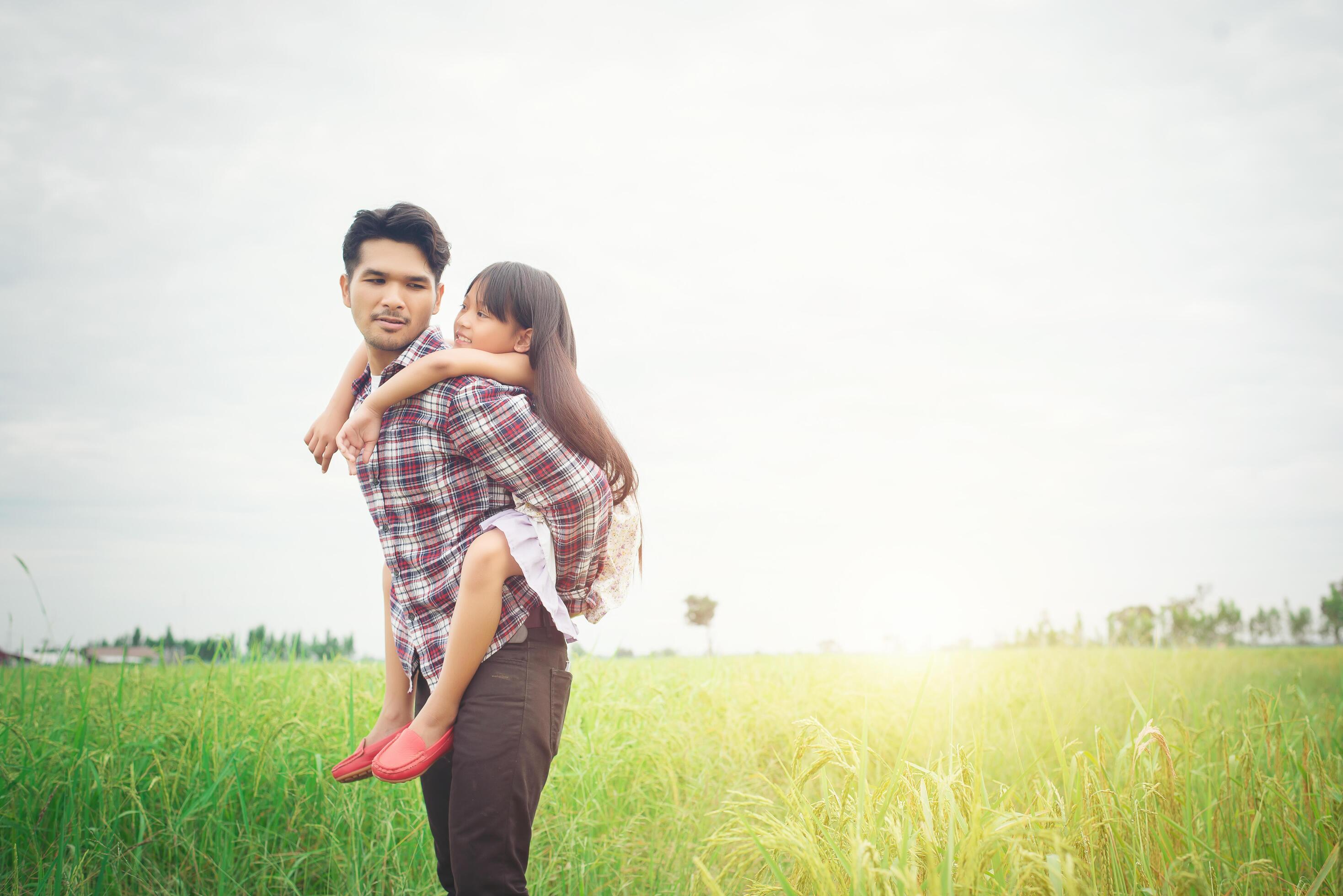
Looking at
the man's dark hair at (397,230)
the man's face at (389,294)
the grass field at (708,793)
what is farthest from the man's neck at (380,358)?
the grass field at (708,793)

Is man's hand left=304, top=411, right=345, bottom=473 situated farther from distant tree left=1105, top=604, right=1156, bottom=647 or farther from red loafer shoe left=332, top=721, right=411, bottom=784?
distant tree left=1105, top=604, right=1156, bottom=647

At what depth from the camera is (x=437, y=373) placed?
2.14 meters

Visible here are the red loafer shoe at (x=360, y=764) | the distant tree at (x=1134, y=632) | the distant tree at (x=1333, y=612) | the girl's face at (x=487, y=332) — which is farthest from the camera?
the distant tree at (x=1333, y=612)

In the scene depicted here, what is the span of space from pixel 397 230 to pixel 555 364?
0.66 metres

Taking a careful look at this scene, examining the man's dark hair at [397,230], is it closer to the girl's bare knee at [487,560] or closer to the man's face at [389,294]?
the man's face at [389,294]

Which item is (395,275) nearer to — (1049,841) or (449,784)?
(449,784)

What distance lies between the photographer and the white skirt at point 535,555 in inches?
80.7

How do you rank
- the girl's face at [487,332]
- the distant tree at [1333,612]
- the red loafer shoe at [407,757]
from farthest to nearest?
the distant tree at [1333,612] < the girl's face at [487,332] < the red loafer shoe at [407,757]

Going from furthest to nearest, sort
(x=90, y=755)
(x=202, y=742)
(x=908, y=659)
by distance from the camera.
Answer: (x=908, y=659), (x=202, y=742), (x=90, y=755)

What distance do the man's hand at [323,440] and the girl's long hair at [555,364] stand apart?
60 cm

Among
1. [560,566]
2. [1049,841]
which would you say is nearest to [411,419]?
[560,566]

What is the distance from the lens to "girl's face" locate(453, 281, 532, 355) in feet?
7.79

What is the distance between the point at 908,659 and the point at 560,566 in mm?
8315

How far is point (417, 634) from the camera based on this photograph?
220cm
